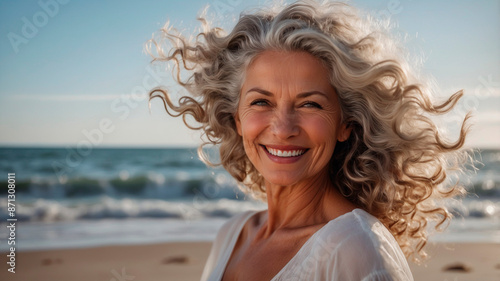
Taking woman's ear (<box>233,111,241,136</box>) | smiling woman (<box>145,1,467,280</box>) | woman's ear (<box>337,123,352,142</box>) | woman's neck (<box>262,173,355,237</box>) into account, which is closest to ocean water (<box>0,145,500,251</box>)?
woman's ear (<box>233,111,241,136</box>)

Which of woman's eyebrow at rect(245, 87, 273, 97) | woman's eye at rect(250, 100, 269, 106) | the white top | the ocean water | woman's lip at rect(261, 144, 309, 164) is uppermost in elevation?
woman's eyebrow at rect(245, 87, 273, 97)

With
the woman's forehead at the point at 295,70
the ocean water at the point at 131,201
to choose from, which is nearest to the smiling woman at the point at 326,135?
the woman's forehead at the point at 295,70

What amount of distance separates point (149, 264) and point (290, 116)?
4902 millimetres

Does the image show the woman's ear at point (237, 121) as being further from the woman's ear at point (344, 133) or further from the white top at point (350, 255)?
the white top at point (350, 255)

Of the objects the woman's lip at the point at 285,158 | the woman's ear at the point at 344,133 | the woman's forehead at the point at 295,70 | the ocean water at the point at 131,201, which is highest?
the woman's forehead at the point at 295,70

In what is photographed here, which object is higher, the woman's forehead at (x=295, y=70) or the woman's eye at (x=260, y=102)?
the woman's forehead at (x=295, y=70)

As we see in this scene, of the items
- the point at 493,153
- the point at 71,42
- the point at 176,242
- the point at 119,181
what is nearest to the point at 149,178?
the point at 119,181

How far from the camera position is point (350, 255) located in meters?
1.85

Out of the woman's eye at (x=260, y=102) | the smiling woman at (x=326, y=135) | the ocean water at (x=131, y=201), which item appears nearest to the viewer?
the smiling woman at (x=326, y=135)

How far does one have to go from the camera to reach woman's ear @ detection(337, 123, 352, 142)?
7.85 ft

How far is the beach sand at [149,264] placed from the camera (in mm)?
6246

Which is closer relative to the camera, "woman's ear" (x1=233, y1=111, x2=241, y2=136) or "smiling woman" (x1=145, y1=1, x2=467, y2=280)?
"smiling woman" (x1=145, y1=1, x2=467, y2=280)

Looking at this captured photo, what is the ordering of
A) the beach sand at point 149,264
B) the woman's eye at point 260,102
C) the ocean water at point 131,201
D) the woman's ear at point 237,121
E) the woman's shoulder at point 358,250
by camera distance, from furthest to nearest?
the ocean water at point 131,201, the beach sand at point 149,264, the woman's ear at point 237,121, the woman's eye at point 260,102, the woman's shoulder at point 358,250

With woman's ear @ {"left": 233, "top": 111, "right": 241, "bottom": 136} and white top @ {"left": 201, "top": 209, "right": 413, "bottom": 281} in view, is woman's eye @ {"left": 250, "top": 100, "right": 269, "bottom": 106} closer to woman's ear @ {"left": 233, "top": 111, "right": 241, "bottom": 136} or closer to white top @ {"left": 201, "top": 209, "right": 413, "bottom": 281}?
woman's ear @ {"left": 233, "top": 111, "right": 241, "bottom": 136}
